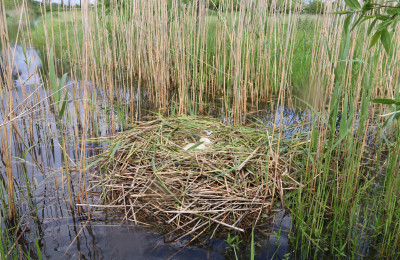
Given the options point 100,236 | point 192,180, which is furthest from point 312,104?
point 100,236

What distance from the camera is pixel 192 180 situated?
95.8 inches

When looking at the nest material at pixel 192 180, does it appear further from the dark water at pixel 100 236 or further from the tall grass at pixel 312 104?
the tall grass at pixel 312 104

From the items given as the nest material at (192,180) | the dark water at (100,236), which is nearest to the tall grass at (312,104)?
the dark water at (100,236)

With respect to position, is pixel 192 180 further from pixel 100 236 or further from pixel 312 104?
pixel 312 104

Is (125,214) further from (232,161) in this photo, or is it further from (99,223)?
(232,161)

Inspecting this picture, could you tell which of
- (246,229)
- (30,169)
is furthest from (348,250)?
(30,169)

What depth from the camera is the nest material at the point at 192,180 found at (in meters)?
2.23

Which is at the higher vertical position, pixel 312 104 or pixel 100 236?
pixel 312 104

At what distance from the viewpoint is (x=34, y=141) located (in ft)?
11.3

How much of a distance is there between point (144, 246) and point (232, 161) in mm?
937

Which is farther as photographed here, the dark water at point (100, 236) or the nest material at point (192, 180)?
the nest material at point (192, 180)

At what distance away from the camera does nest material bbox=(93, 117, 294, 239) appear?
2.23 m

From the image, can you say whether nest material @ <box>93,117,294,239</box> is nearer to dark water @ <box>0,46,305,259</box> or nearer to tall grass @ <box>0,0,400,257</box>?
dark water @ <box>0,46,305,259</box>

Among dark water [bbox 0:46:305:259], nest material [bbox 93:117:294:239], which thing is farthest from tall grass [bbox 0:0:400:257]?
nest material [bbox 93:117:294:239]
